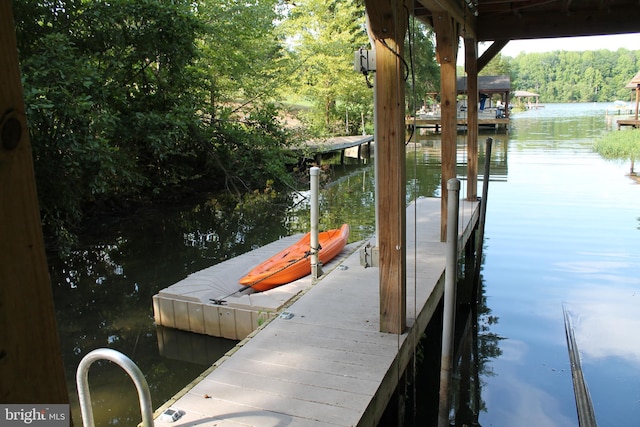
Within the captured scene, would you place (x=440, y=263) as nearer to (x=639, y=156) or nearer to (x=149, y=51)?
(x=149, y=51)

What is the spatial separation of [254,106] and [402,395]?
12150 mm

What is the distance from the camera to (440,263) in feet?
18.6

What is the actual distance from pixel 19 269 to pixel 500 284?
23.4 ft

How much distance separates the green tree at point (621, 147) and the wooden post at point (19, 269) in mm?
20568

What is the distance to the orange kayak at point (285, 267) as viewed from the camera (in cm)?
613

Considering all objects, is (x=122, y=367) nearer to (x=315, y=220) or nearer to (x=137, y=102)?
(x=315, y=220)

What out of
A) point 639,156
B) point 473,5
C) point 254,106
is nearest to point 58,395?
point 473,5

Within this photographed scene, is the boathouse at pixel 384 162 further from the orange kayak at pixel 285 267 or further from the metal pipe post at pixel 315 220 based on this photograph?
the orange kayak at pixel 285 267

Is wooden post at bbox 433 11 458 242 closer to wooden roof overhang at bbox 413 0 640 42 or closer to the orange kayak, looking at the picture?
wooden roof overhang at bbox 413 0 640 42

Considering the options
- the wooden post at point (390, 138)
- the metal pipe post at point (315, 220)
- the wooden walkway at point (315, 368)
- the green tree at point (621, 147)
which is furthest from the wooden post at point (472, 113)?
the green tree at point (621, 147)

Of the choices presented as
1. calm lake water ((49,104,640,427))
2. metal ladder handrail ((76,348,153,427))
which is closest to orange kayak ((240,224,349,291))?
calm lake water ((49,104,640,427))

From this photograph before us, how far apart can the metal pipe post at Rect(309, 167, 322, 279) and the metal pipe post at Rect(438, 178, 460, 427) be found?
251 centimetres

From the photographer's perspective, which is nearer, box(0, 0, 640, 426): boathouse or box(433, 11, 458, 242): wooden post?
box(0, 0, 640, 426): boathouse

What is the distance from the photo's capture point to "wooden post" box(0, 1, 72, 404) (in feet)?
2.82
